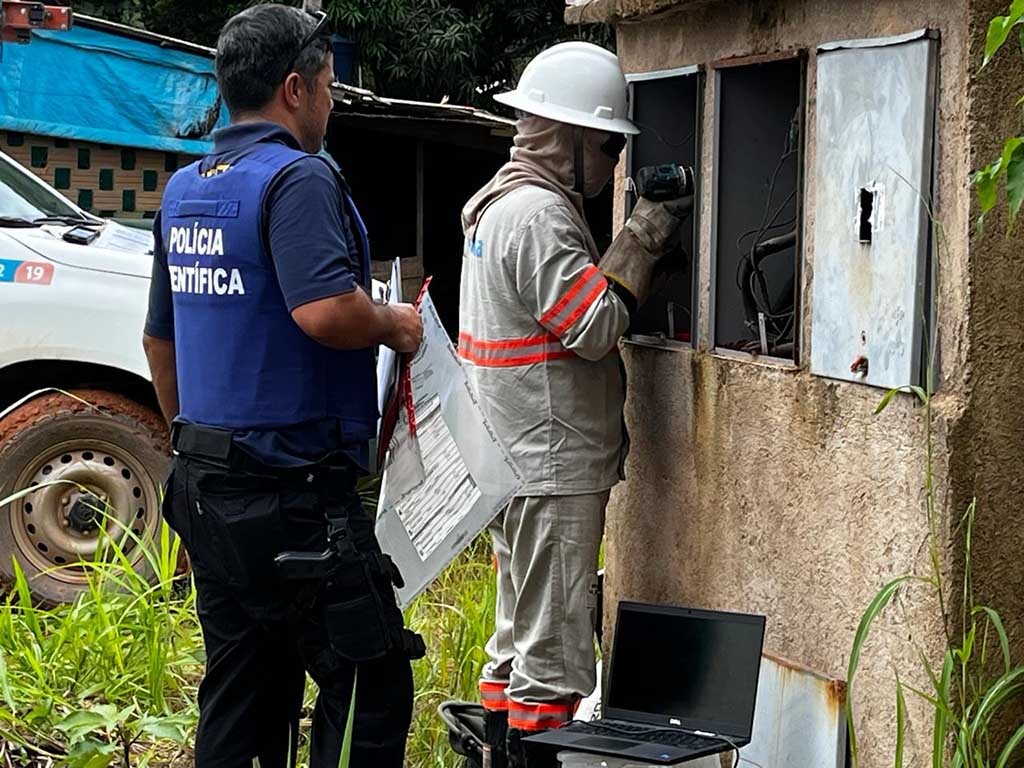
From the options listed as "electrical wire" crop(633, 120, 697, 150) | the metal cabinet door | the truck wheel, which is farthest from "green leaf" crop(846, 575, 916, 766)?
the truck wheel

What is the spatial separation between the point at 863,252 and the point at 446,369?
3.22 ft

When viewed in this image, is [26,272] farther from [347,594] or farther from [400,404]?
[347,594]

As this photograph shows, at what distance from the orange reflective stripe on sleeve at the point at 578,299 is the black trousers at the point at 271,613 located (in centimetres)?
72

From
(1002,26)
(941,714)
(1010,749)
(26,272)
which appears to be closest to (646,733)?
(941,714)

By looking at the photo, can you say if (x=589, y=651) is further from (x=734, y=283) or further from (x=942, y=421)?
(x=942, y=421)

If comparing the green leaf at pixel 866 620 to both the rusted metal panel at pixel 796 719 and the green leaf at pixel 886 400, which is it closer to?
the rusted metal panel at pixel 796 719

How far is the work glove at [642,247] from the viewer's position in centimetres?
394

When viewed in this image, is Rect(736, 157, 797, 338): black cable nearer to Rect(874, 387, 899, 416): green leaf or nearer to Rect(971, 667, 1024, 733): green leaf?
Rect(874, 387, 899, 416): green leaf

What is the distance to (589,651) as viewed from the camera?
4055 mm

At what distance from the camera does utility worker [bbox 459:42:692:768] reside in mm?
3979

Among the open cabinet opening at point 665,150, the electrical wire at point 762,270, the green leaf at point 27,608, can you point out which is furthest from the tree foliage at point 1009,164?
the green leaf at point 27,608

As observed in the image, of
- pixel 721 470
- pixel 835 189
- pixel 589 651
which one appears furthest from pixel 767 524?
pixel 835 189

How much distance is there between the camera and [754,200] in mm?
4207

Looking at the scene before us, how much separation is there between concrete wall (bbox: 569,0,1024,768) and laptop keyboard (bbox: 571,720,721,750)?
33cm
